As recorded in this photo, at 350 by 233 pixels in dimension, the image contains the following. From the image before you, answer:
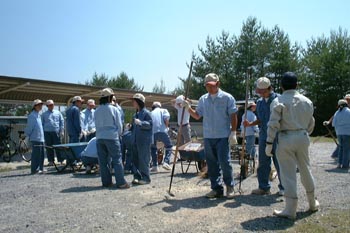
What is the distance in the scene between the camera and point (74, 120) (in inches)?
455

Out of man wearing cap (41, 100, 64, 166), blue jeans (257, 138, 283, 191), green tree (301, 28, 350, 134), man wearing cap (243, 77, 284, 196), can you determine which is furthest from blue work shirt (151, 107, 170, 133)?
green tree (301, 28, 350, 134)

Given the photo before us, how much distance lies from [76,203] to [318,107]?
1294 inches

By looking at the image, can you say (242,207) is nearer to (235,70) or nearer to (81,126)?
(81,126)

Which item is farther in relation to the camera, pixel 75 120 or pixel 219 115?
pixel 75 120

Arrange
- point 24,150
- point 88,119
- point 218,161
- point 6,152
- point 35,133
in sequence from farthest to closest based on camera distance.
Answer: point 24,150, point 6,152, point 88,119, point 35,133, point 218,161

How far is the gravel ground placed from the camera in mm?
4882

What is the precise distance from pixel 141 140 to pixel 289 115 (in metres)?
3.76

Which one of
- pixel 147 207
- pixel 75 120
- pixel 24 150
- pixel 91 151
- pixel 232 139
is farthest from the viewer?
pixel 24 150

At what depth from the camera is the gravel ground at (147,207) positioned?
4.88m

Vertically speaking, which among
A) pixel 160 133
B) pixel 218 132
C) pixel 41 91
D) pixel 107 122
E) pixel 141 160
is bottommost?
pixel 141 160

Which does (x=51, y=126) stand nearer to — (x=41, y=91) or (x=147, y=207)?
(x=41, y=91)

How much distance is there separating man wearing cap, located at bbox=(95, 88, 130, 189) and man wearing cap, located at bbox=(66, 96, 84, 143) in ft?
12.8

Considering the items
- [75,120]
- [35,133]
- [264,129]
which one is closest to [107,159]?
[35,133]

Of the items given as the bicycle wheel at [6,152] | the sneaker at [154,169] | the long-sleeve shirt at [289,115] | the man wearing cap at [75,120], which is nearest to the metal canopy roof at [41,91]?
the bicycle wheel at [6,152]
